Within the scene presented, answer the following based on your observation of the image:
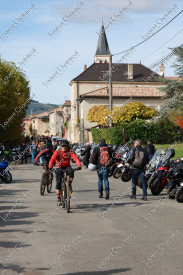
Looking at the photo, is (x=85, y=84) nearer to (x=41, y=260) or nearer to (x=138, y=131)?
(x=138, y=131)

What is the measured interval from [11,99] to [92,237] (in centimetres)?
3530

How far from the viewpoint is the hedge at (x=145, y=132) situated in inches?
1582

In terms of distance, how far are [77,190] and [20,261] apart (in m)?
9.87

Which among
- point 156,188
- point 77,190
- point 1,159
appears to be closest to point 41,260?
point 156,188

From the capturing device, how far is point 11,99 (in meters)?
42.2

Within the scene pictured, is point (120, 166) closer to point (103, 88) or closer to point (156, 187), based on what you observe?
point (156, 187)

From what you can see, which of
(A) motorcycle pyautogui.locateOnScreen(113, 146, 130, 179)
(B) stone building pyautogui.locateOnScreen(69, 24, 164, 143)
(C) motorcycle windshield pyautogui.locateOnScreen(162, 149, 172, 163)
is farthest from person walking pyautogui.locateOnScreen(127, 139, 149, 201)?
(B) stone building pyautogui.locateOnScreen(69, 24, 164, 143)

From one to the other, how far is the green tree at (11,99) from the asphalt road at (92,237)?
27.7 metres

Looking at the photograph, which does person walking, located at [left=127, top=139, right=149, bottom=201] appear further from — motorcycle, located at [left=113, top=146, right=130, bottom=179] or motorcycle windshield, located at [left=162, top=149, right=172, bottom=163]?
motorcycle, located at [left=113, top=146, right=130, bottom=179]

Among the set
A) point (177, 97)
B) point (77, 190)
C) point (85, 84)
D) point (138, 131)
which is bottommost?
point (77, 190)

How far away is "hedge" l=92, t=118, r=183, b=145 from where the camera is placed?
4019 centimetres

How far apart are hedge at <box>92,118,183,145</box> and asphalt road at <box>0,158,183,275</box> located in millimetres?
26573

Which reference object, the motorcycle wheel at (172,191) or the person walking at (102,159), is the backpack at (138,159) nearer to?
the person walking at (102,159)

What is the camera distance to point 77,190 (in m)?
16.2
